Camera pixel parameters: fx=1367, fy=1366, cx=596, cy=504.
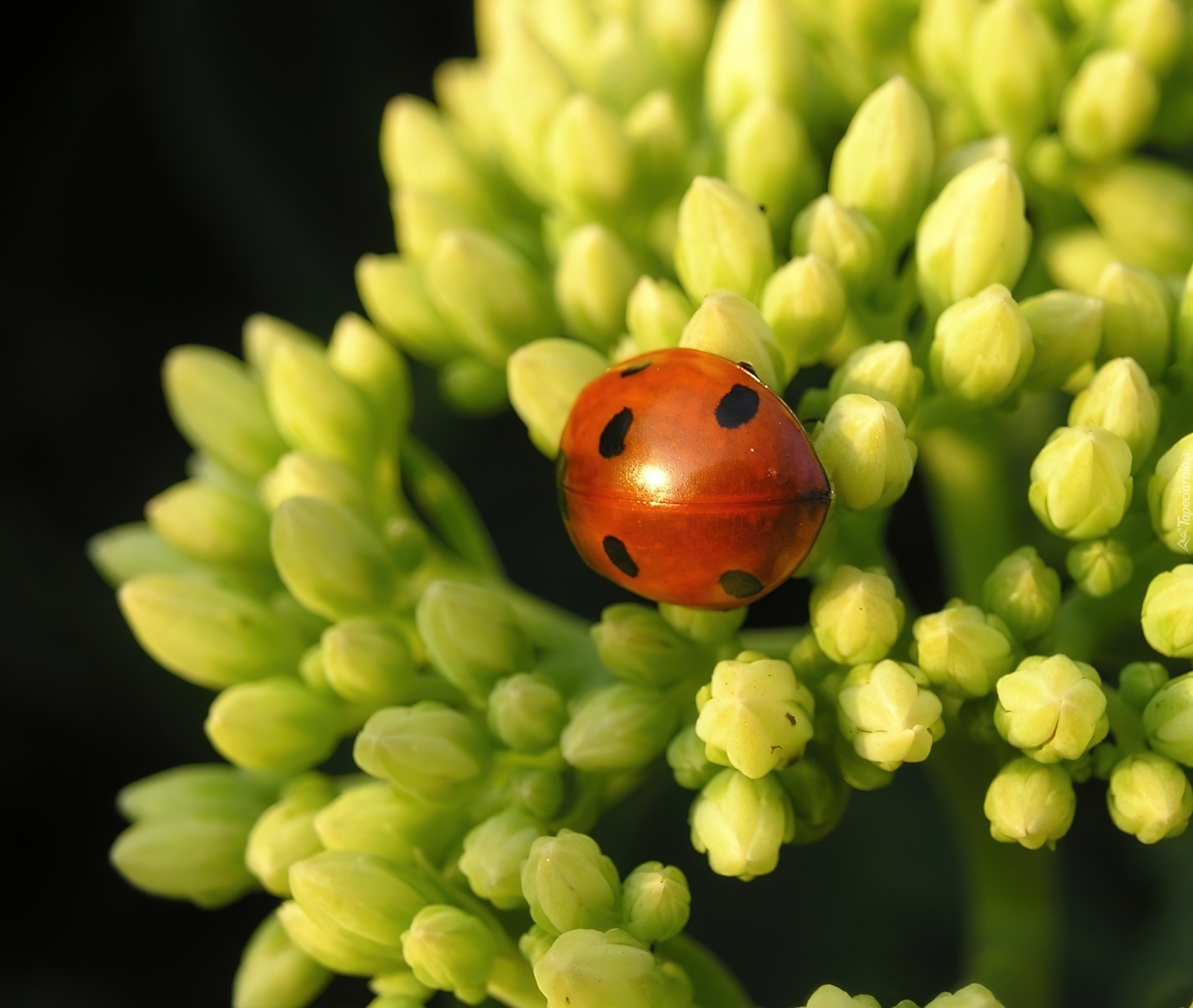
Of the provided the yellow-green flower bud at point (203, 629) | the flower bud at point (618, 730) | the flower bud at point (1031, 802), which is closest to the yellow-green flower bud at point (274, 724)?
the yellow-green flower bud at point (203, 629)

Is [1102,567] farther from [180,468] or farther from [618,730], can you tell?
[180,468]

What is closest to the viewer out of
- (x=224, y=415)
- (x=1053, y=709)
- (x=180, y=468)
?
(x=1053, y=709)

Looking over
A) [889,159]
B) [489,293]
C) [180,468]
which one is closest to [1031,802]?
[889,159]

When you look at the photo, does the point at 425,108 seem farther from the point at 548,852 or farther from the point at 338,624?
the point at 548,852

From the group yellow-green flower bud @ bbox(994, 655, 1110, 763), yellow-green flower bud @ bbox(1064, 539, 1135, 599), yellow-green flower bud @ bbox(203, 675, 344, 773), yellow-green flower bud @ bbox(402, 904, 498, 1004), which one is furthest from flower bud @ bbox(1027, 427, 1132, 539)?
yellow-green flower bud @ bbox(203, 675, 344, 773)

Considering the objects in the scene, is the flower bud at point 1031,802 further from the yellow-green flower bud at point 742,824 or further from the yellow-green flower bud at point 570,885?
the yellow-green flower bud at point 570,885
